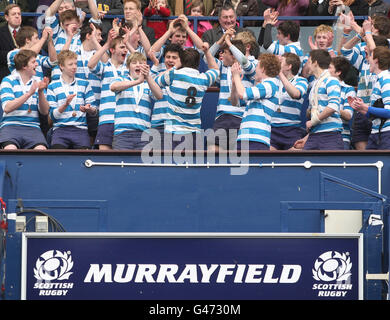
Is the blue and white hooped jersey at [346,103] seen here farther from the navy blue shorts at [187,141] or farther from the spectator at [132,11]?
the spectator at [132,11]

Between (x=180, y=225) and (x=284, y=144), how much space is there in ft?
5.80

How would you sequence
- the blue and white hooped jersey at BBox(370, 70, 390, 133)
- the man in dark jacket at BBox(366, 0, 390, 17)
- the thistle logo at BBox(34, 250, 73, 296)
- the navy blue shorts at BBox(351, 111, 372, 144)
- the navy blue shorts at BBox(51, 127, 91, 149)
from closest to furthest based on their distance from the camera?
1. the thistle logo at BBox(34, 250, 73, 296)
2. the blue and white hooped jersey at BBox(370, 70, 390, 133)
3. the navy blue shorts at BBox(51, 127, 91, 149)
4. the navy blue shorts at BBox(351, 111, 372, 144)
5. the man in dark jacket at BBox(366, 0, 390, 17)

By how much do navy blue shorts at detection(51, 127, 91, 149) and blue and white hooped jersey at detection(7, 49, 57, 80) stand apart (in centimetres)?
126

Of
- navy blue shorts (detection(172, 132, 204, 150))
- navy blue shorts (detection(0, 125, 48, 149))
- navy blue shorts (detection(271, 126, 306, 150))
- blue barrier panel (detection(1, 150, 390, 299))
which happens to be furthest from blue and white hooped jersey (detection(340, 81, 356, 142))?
navy blue shorts (detection(0, 125, 48, 149))

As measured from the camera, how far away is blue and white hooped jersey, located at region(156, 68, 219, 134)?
1252 cm

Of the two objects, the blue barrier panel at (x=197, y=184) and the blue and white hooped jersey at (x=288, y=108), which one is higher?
the blue and white hooped jersey at (x=288, y=108)

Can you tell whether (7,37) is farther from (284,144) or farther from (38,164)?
(284,144)

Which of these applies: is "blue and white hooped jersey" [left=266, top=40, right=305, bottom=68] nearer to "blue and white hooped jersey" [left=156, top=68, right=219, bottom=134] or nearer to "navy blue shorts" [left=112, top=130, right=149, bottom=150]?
"blue and white hooped jersey" [left=156, top=68, right=219, bottom=134]

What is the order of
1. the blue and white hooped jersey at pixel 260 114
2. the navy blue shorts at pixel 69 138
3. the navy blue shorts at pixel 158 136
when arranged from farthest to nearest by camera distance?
the navy blue shorts at pixel 69 138, the navy blue shorts at pixel 158 136, the blue and white hooped jersey at pixel 260 114

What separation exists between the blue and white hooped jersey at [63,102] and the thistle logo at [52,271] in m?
3.30

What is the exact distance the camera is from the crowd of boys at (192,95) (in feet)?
40.7

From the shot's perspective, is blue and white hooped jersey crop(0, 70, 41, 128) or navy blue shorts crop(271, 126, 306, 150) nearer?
blue and white hooped jersey crop(0, 70, 41, 128)

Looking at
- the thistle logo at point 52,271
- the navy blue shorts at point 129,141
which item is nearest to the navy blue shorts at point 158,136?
the navy blue shorts at point 129,141

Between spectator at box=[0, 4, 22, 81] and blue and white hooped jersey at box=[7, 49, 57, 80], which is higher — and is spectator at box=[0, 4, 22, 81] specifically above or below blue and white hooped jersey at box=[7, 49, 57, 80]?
above
